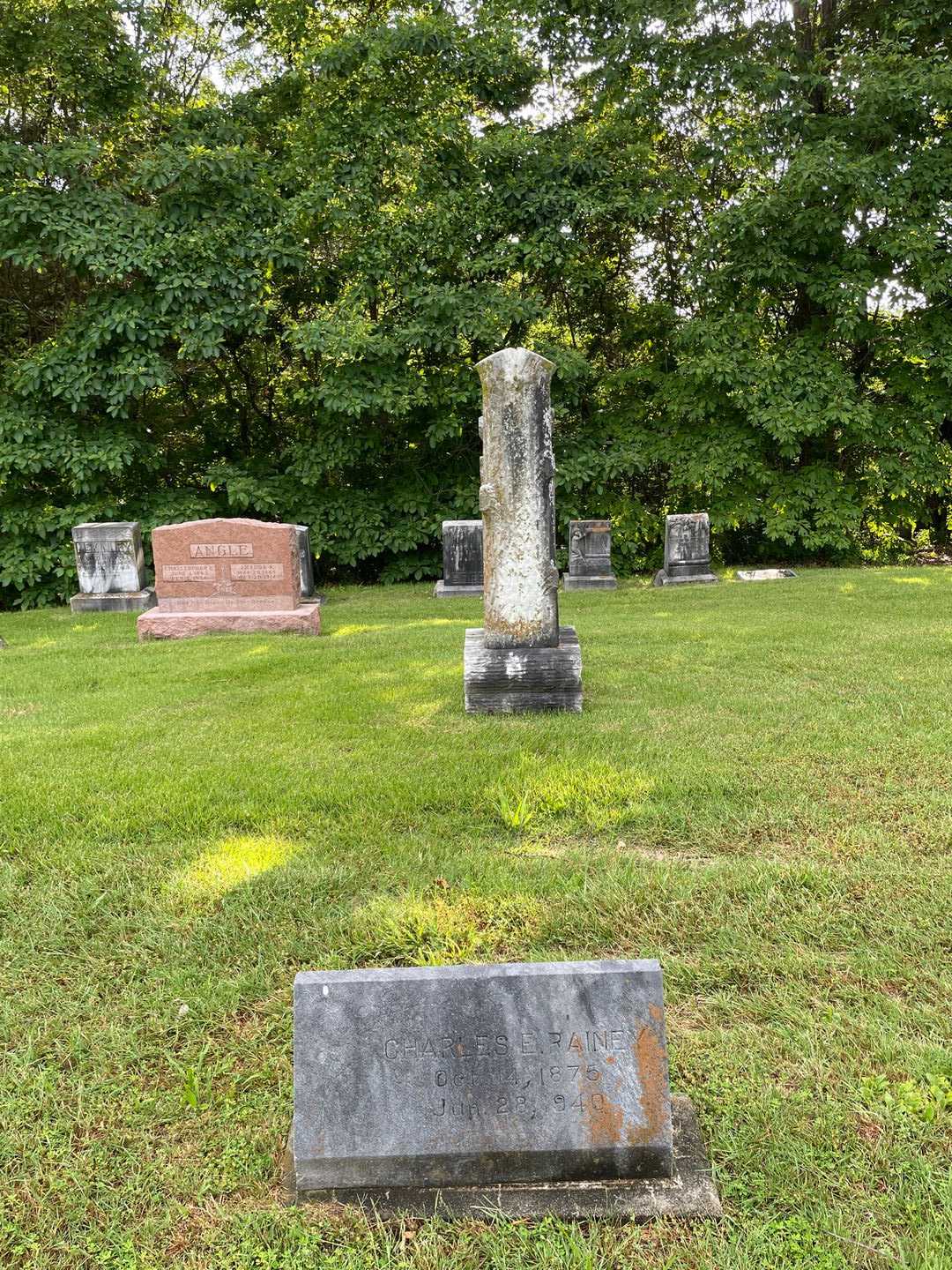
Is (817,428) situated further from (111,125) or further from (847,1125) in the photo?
(847,1125)

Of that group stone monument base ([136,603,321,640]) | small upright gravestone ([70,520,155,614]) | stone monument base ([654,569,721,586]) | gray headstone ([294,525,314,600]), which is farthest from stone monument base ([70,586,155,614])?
stone monument base ([654,569,721,586])

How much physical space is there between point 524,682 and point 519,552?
2.87 ft

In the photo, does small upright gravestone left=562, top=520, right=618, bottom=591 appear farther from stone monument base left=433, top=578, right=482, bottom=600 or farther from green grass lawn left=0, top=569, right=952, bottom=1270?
green grass lawn left=0, top=569, right=952, bottom=1270

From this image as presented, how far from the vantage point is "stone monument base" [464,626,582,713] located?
18.4ft

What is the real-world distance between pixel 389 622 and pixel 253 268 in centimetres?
605

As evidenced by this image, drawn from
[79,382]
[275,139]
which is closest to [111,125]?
[275,139]

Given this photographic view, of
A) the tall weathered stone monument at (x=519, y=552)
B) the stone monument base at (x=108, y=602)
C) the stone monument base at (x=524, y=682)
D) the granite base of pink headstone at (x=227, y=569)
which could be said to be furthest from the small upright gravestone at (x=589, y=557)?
the stone monument base at (x=524, y=682)

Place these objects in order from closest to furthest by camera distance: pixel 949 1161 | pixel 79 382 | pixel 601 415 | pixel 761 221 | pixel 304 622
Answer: pixel 949 1161, pixel 304 622, pixel 79 382, pixel 761 221, pixel 601 415

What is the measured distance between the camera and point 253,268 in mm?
12297

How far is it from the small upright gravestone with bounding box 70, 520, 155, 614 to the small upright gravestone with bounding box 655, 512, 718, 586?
7331 millimetres

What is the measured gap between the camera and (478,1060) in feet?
6.27

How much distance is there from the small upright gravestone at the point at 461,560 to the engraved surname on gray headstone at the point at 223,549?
3.45m

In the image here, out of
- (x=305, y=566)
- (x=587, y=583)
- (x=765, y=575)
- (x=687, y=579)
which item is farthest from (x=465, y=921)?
(x=765, y=575)

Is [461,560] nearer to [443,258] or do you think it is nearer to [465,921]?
[443,258]
